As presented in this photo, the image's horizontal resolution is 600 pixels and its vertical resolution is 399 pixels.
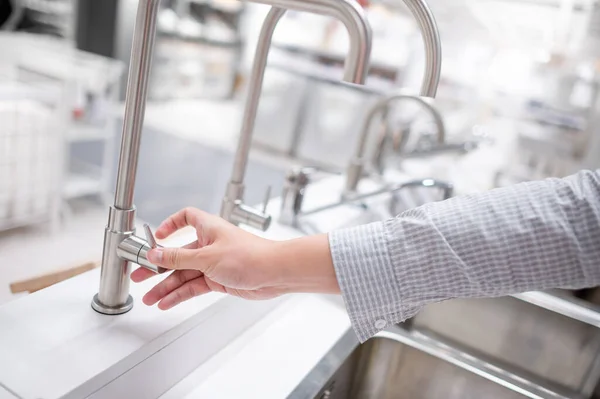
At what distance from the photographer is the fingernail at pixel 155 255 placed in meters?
→ 0.57

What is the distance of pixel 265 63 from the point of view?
2.51ft

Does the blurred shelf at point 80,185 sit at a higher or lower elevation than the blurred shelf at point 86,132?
lower

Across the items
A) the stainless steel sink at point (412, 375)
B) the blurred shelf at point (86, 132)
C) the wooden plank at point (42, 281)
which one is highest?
the wooden plank at point (42, 281)

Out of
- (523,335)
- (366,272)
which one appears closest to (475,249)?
(366,272)

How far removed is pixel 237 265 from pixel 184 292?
9cm

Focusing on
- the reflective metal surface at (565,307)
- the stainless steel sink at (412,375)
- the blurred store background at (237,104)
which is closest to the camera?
the stainless steel sink at (412,375)

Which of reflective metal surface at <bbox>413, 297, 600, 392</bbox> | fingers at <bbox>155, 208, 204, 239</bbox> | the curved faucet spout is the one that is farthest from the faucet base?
reflective metal surface at <bbox>413, 297, 600, 392</bbox>

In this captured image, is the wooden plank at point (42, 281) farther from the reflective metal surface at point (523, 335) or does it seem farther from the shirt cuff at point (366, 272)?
the reflective metal surface at point (523, 335)

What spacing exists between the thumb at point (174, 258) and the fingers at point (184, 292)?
6cm

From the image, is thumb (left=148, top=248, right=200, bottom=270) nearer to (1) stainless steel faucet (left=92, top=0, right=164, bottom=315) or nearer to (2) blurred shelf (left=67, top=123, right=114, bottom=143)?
(1) stainless steel faucet (left=92, top=0, right=164, bottom=315)

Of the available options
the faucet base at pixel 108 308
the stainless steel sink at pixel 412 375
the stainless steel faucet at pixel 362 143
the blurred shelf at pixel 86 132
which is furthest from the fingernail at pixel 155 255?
the blurred shelf at pixel 86 132

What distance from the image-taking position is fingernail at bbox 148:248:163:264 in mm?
570

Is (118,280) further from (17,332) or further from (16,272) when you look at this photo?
(16,272)

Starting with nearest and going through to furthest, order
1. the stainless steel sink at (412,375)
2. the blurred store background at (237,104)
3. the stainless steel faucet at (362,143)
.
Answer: the stainless steel sink at (412,375), the stainless steel faucet at (362,143), the blurred store background at (237,104)
